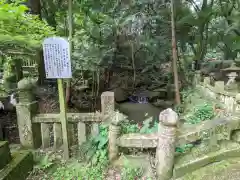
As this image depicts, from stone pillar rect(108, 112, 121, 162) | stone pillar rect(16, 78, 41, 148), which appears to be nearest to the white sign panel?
stone pillar rect(16, 78, 41, 148)

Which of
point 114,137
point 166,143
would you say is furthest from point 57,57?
point 166,143

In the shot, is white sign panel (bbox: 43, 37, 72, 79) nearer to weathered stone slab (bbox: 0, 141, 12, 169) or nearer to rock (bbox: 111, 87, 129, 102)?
weathered stone slab (bbox: 0, 141, 12, 169)

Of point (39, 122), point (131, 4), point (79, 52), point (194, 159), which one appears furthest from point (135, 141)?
point (131, 4)

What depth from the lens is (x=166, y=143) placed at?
2285 mm

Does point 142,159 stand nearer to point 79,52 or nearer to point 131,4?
point 79,52

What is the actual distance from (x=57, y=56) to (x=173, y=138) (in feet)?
6.19

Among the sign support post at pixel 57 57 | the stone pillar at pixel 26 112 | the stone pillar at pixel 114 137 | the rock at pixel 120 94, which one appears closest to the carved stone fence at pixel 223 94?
the stone pillar at pixel 114 137

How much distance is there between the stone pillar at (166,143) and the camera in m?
2.20

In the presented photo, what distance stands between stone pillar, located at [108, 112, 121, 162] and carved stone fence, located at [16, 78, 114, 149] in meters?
0.44

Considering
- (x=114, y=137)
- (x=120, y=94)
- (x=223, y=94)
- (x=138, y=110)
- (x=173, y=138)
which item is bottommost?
(x=138, y=110)

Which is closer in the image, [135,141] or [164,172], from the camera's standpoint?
Result: [164,172]

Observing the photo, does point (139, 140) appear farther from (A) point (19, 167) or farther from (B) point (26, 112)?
(B) point (26, 112)

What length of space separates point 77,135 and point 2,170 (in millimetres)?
1318

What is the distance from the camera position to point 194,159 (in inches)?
97.2
